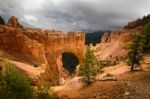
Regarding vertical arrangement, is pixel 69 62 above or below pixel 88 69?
below

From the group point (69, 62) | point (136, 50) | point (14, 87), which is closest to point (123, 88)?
point (136, 50)

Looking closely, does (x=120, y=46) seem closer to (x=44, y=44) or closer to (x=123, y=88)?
(x=44, y=44)

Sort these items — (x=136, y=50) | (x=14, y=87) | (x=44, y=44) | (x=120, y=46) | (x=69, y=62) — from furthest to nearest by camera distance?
(x=69, y=62) < (x=120, y=46) < (x=44, y=44) < (x=136, y=50) < (x=14, y=87)

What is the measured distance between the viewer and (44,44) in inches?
2793

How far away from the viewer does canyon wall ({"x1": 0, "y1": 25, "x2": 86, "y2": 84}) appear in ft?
185

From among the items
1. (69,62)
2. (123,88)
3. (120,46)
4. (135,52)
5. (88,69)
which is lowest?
(69,62)

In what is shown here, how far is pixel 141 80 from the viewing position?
36.2 metres

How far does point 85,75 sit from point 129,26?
177 ft

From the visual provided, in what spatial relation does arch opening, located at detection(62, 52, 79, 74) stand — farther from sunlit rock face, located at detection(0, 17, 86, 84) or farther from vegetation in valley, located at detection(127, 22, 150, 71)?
vegetation in valley, located at detection(127, 22, 150, 71)

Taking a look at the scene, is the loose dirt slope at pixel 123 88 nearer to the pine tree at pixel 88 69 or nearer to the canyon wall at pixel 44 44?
the pine tree at pixel 88 69

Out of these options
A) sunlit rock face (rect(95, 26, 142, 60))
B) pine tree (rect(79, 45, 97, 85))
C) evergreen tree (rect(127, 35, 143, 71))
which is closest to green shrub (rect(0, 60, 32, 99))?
pine tree (rect(79, 45, 97, 85))

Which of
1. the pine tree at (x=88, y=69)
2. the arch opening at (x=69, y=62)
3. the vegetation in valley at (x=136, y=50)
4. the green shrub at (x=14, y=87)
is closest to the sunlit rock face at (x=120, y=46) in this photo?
the vegetation in valley at (x=136, y=50)

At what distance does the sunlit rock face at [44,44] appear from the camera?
5646 centimetres

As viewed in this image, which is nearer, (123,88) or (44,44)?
(123,88)
